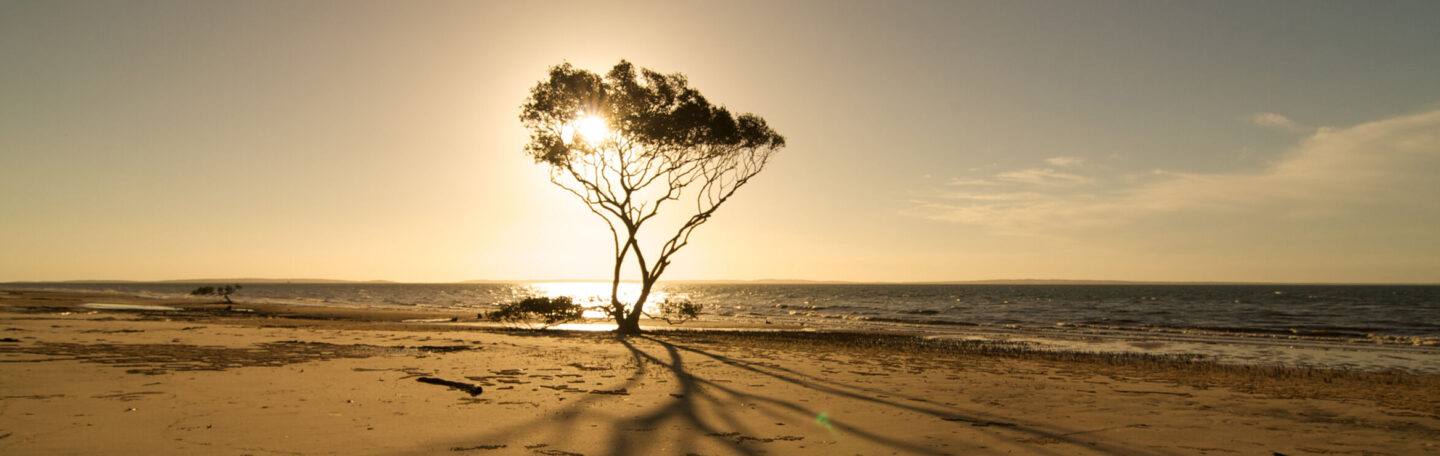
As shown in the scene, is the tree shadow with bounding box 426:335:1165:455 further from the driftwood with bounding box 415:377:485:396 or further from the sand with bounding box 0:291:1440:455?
the driftwood with bounding box 415:377:485:396

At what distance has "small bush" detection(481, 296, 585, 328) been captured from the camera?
96.6 ft

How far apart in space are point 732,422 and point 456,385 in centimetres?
499

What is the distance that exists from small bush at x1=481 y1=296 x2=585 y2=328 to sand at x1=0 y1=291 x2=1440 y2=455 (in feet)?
31.9

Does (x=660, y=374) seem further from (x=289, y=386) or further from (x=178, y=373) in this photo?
(x=178, y=373)

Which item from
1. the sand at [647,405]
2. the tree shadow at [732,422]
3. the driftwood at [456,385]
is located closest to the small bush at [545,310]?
the sand at [647,405]

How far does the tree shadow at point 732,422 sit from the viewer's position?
8.47m

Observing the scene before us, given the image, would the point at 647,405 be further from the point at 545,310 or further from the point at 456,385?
the point at 545,310

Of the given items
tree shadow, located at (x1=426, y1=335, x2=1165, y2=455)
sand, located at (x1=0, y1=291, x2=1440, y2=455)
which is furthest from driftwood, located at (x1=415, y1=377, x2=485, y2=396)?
tree shadow, located at (x1=426, y1=335, x2=1165, y2=455)

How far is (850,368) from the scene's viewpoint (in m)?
17.1

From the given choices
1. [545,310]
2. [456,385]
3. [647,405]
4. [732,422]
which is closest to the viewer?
[732,422]

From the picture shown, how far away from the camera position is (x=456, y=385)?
1209 cm

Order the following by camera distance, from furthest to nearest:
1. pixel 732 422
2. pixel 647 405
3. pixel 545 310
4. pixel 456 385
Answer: pixel 545 310 < pixel 456 385 < pixel 647 405 < pixel 732 422

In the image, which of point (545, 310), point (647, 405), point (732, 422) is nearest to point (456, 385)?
point (647, 405)

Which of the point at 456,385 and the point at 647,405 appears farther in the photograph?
the point at 456,385
